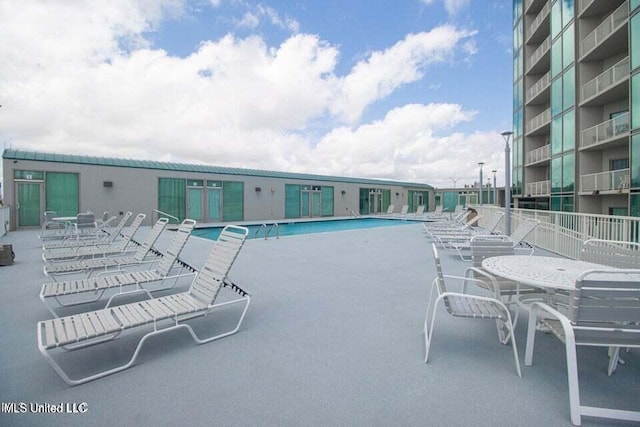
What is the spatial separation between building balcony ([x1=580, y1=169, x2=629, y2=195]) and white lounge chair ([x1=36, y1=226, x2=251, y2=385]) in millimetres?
13818

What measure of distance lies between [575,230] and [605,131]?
835cm

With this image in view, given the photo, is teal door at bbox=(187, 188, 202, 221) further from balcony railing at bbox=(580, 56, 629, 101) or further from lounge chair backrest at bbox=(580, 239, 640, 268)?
balcony railing at bbox=(580, 56, 629, 101)

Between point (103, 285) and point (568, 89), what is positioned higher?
point (568, 89)

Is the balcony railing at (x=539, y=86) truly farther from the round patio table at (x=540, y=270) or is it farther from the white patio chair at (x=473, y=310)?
the white patio chair at (x=473, y=310)

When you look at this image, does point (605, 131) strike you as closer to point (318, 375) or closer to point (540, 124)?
point (540, 124)

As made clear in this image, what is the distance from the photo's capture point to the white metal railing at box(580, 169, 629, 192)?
36.0ft

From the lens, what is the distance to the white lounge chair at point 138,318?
2.15 m

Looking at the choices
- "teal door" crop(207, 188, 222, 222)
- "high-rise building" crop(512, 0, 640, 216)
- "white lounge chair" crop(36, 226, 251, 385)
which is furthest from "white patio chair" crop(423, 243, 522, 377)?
"teal door" crop(207, 188, 222, 222)

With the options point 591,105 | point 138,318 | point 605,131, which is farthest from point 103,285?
point 591,105

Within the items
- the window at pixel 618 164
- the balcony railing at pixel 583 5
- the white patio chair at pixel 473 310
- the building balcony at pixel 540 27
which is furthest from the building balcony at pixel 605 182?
the white patio chair at pixel 473 310

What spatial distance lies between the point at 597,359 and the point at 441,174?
104 ft

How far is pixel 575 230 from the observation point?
682 cm

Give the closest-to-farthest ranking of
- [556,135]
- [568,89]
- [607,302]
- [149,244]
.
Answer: [607,302] < [149,244] < [568,89] < [556,135]

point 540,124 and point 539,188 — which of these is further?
point 539,188
